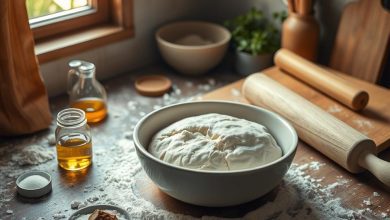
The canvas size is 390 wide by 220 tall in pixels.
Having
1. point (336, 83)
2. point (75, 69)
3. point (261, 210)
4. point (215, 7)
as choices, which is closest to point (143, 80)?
point (75, 69)

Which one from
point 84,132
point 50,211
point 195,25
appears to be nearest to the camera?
point 50,211

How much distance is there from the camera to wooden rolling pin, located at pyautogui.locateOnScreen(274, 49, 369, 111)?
4.23 ft

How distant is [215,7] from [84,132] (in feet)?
2.50

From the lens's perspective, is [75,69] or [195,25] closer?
[75,69]

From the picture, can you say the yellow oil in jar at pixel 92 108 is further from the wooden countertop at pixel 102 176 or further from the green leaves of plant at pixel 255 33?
the green leaves of plant at pixel 255 33

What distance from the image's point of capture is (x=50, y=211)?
3.45ft

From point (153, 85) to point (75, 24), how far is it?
0.27 m

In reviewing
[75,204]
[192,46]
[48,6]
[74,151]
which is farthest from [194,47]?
[75,204]

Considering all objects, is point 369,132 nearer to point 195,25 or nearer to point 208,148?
point 208,148

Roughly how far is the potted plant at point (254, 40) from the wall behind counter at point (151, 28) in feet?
0.13

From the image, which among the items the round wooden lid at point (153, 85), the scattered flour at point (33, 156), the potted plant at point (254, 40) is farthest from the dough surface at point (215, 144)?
the potted plant at point (254, 40)

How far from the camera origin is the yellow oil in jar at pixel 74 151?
1155 millimetres

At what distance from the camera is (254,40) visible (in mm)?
1556

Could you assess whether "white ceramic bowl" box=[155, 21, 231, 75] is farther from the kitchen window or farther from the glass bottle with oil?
the glass bottle with oil
